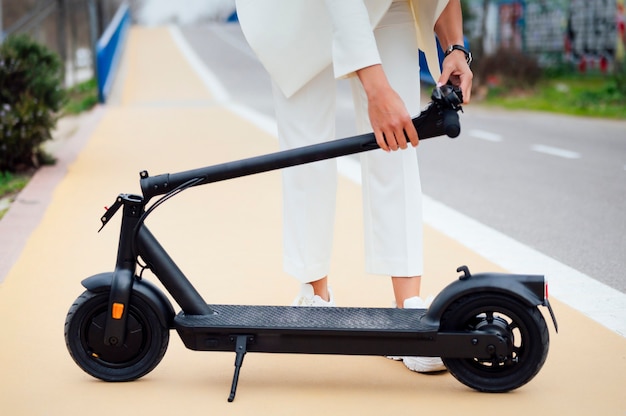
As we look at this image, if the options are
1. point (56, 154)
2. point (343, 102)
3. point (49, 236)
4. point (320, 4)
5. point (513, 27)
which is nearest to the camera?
point (320, 4)

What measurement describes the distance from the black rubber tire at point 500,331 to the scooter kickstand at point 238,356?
589 mm

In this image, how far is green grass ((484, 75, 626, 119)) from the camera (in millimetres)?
14791

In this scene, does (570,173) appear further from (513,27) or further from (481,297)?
(513,27)

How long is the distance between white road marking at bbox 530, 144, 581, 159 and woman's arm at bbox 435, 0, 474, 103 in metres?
6.37

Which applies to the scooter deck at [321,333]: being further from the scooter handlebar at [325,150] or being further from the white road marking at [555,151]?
the white road marking at [555,151]

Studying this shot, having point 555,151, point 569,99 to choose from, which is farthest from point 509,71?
point 555,151

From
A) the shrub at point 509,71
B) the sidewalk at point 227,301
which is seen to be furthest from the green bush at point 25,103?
the shrub at point 509,71

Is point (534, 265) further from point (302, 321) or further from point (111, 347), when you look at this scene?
point (111, 347)

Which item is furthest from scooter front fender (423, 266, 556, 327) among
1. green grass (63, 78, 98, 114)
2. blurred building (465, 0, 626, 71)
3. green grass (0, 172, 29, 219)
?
blurred building (465, 0, 626, 71)

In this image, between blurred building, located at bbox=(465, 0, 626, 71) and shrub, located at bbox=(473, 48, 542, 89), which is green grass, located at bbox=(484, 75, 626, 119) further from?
blurred building, located at bbox=(465, 0, 626, 71)

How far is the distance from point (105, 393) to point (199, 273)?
62.1 inches

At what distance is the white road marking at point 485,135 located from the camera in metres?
11.1

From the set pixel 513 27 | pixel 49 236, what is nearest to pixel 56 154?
pixel 49 236

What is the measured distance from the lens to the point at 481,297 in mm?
2799
